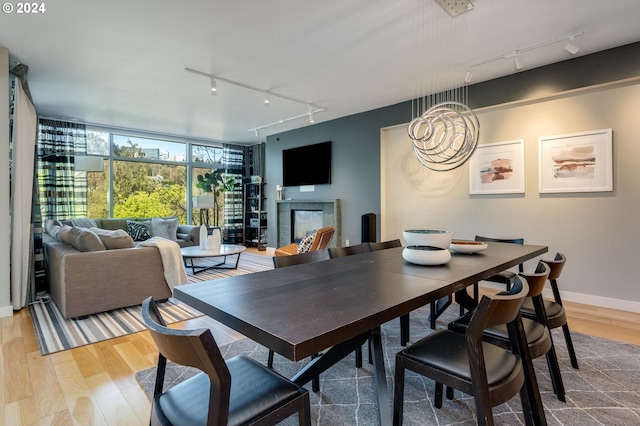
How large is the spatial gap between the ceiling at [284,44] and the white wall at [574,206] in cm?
55

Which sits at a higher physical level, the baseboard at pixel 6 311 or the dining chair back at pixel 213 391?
the dining chair back at pixel 213 391

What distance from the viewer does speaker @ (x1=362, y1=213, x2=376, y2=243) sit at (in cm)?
505

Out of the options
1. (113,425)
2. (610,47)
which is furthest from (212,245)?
(610,47)

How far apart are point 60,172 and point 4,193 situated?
8.92 feet

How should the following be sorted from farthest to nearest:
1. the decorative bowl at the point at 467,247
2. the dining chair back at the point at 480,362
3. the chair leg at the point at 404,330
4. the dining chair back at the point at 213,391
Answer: the chair leg at the point at 404,330, the decorative bowl at the point at 467,247, the dining chair back at the point at 480,362, the dining chair back at the point at 213,391

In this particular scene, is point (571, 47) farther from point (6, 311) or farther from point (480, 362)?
point (6, 311)

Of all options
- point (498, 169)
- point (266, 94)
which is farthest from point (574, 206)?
point (266, 94)

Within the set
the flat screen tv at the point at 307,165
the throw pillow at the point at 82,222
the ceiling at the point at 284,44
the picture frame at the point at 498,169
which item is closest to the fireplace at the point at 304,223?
the flat screen tv at the point at 307,165

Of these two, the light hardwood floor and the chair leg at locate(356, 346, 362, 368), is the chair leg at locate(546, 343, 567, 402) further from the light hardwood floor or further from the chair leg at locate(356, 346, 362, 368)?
the light hardwood floor

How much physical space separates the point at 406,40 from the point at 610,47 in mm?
2136

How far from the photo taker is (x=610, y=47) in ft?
10.5

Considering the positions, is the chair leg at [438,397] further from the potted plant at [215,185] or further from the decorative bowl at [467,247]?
the potted plant at [215,185]

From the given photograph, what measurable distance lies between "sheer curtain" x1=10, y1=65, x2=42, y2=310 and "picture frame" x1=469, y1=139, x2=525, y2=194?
5302 mm

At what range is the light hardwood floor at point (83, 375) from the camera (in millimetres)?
1665
